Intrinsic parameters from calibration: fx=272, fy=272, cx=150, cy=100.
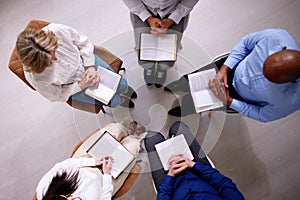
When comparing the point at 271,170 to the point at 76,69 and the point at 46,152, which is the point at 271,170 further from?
the point at 46,152

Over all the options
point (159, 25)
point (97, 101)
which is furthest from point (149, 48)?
point (97, 101)

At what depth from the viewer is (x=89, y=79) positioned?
1.75 m

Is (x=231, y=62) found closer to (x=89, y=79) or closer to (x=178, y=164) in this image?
(x=178, y=164)

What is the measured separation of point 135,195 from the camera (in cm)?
222

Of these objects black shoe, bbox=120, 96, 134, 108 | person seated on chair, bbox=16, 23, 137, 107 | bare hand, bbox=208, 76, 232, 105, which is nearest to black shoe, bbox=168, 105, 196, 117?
bare hand, bbox=208, 76, 232, 105

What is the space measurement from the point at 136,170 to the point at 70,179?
0.43 meters

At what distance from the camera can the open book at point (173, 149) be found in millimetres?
1692

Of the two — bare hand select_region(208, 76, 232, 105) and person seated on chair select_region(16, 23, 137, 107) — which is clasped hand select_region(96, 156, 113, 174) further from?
bare hand select_region(208, 76, 232, 105)

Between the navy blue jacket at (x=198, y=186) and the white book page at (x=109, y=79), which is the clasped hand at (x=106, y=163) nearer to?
the navy blue jacket at (x=198, y=186)

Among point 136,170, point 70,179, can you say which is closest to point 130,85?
point 136,170

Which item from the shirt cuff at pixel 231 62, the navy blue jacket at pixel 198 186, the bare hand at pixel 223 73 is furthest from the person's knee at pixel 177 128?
the shirt cuff at pixel 231 62

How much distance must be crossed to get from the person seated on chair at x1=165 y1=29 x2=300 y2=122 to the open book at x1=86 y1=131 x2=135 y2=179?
69 centimetres

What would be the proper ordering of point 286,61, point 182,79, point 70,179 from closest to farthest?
point 286,61 < point 70,179 < point 182,79

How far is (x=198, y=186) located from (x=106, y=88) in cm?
82
